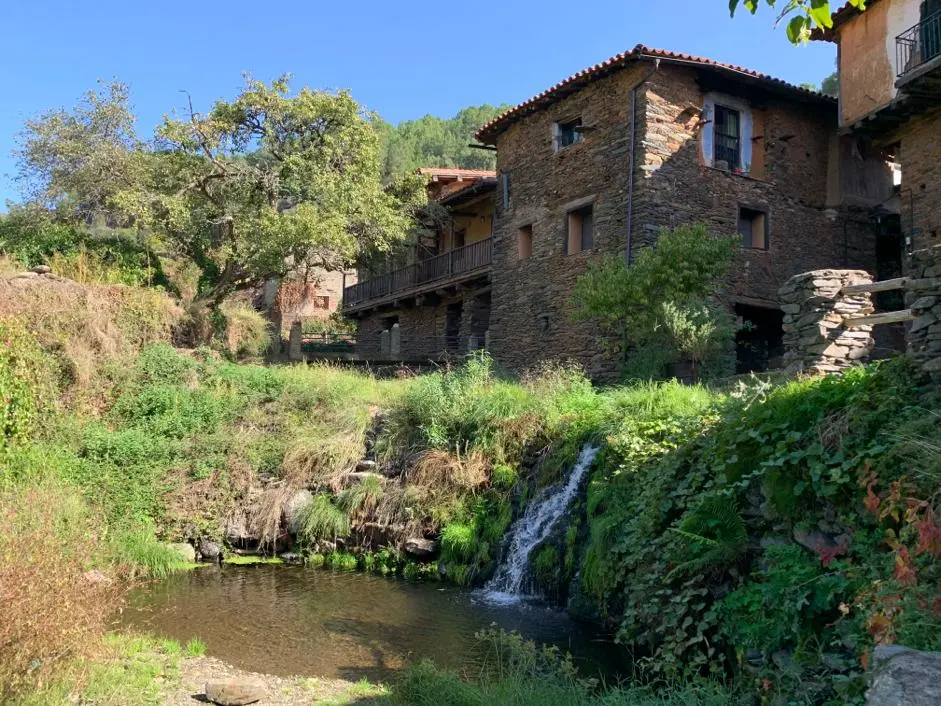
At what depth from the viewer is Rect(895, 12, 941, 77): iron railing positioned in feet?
43.9

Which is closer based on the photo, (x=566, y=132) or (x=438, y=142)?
(x=566, y=132)

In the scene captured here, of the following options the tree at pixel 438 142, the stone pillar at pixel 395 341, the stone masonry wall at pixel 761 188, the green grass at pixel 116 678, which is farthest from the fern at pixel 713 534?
the tree at pixel 438 142

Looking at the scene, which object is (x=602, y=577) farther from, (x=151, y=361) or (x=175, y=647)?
(x=151, y=361)

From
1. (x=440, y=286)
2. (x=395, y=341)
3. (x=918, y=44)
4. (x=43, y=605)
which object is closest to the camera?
(x=43, y=605)

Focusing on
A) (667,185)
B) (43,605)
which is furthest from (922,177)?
(43,605)

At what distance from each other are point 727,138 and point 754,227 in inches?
88.5

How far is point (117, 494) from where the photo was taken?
1179 centimetres

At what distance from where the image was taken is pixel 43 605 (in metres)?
5.05

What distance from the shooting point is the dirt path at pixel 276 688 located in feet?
18.9

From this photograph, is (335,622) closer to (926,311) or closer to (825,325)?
(926,311)

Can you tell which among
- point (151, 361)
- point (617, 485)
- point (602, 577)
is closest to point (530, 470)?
point (617, 485)

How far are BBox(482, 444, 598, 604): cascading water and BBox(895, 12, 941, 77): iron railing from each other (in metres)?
9.71

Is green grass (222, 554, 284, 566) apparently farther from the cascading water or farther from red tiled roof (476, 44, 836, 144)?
red tiled roof (476, 44, 836, 144)

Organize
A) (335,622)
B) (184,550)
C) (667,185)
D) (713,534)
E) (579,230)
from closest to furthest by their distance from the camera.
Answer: (713,534)
(335,622)
(184,550)
(667,185)
(579,230)
